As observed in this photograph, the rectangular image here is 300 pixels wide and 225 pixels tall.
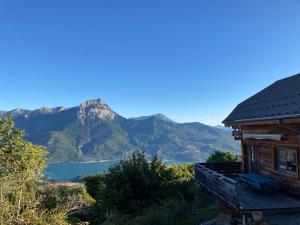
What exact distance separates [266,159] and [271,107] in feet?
9.02

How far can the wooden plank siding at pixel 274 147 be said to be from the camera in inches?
596

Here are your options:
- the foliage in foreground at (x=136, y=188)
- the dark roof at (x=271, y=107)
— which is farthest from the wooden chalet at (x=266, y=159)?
the foliage in foreground at (x=136, y=188)

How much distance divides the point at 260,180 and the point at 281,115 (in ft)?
10.5

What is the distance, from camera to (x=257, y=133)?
61.0 ft

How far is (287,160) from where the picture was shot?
52.9 ft

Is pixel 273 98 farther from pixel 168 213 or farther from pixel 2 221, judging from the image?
pixel 2 221

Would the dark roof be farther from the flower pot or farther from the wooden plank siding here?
the flower pot

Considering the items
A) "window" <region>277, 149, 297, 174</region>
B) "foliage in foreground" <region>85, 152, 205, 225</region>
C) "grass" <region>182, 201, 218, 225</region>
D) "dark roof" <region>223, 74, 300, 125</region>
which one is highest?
"dark roof" <region>223, 74, 300, 125</region>

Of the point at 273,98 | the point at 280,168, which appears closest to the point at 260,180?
the point at 280,168

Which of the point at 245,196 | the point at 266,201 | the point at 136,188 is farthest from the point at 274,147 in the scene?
the point at 136,188

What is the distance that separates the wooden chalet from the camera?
1405 cm

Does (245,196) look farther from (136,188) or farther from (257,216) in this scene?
(136,188)

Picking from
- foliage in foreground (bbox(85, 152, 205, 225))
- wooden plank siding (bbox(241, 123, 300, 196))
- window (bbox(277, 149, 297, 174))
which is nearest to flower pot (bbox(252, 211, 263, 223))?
wooden plank siding (bbox(241, 123, 300, 196))

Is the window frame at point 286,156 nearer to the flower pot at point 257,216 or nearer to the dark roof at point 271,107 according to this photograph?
the dark roof at point 271,107
